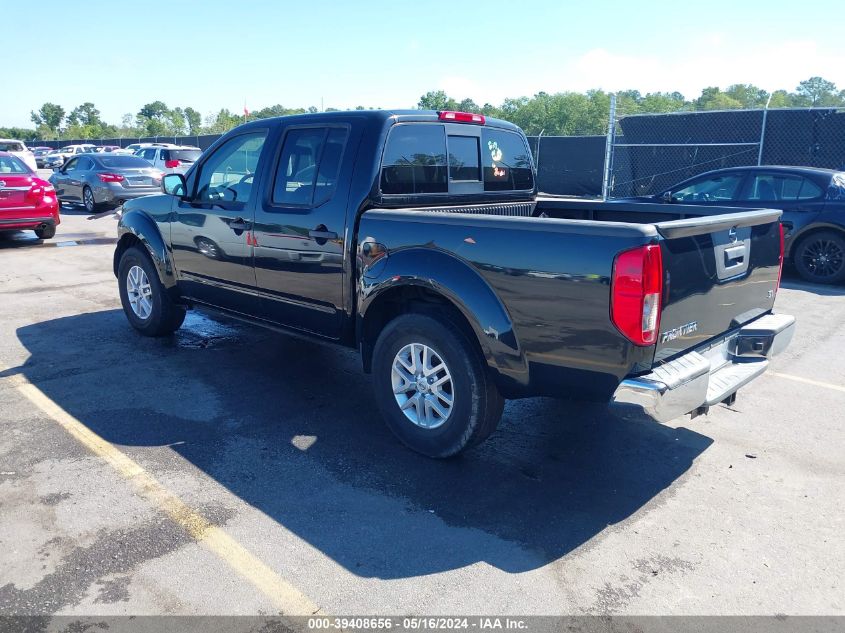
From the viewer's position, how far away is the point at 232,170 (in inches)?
208

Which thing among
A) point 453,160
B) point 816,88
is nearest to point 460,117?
point 453,160

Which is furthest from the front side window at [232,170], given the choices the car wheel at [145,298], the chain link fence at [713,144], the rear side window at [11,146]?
the rear side window at [11,146]

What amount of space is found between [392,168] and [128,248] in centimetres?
343

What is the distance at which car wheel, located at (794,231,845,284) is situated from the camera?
29.9 ft

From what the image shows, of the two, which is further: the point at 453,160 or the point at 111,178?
the point at 111,178

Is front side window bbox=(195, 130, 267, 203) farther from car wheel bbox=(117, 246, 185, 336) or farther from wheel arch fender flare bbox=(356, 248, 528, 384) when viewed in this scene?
wheel arch fender flare bbox=(356, 248, 528, 384)

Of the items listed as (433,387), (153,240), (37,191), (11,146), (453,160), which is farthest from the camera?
(11,146)

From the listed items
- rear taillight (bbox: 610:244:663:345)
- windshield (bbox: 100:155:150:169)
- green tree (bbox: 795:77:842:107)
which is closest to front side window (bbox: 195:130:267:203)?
rear taillight (bbox: 610:244:663:345)

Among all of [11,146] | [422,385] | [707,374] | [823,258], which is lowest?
[823,258]

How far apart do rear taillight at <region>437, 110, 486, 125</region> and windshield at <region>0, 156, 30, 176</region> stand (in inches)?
411

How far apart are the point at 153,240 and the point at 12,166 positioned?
8.31 metres

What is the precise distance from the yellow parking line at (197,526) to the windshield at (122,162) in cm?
1410

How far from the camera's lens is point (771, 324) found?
4125 mm

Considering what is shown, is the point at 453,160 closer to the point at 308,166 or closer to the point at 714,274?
the point at 308,166
